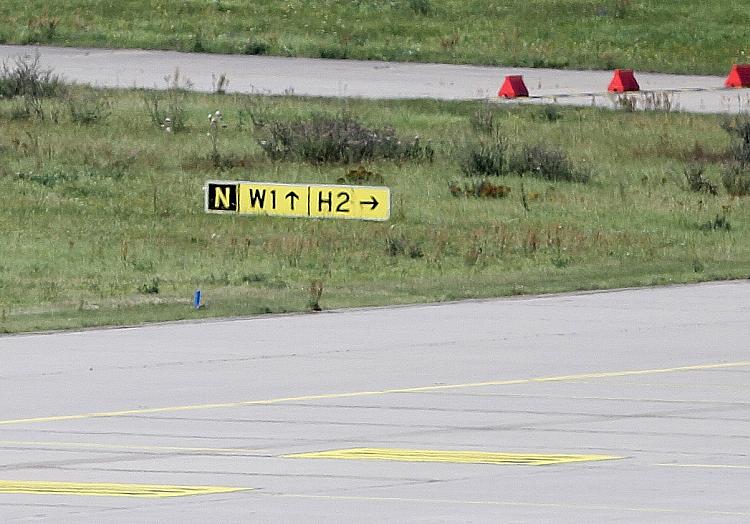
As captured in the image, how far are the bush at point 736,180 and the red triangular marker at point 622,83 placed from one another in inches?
350

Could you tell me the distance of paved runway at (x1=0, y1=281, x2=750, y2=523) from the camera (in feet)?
37.5

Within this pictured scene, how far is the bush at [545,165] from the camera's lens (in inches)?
1302

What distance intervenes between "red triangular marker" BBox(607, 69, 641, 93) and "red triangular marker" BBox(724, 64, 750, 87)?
2.52m

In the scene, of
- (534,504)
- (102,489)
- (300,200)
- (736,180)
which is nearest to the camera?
(534,504)

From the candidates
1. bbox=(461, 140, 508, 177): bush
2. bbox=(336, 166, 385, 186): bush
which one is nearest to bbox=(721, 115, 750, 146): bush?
bbox=(461, 140, 508, 177): bush

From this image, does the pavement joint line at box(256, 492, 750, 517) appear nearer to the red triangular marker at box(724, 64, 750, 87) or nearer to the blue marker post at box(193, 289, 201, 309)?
the blue marker post at box(193, 289, 201, 309)

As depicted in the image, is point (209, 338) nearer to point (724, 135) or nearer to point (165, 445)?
point (165, 445)

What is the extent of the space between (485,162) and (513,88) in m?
8.54

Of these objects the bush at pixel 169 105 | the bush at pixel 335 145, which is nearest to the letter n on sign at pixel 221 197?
the bush at pixel 335 145

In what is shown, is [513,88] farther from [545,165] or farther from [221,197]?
[221,197]

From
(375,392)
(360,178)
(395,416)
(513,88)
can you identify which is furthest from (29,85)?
(395,416)

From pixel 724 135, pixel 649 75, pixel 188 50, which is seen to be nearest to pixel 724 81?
pixel 649 75

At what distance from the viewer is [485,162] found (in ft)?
109

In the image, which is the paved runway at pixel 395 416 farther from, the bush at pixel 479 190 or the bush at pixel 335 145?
the bush at pixel 335 145
